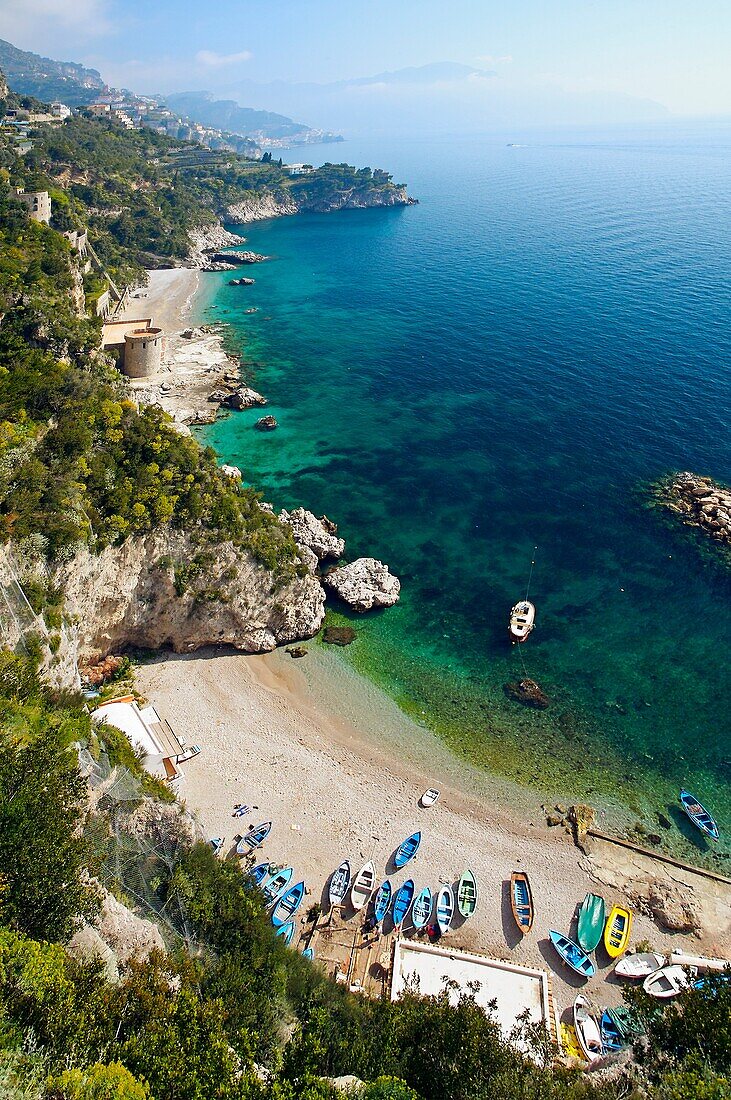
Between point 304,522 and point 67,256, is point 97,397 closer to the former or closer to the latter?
point 304,522

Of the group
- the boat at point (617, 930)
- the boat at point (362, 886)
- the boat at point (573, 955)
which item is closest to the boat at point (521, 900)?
the boat at point (573, 955)

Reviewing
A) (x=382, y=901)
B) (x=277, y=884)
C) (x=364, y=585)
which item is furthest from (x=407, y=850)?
(x=364, y=585)

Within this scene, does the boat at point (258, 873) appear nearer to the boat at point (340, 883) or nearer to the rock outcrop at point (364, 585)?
the boat at point (340, 883)

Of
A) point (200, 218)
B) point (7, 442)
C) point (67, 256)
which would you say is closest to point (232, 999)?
point (7, 442)

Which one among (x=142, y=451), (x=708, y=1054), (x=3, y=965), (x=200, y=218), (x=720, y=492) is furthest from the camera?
(x=200, y=218)

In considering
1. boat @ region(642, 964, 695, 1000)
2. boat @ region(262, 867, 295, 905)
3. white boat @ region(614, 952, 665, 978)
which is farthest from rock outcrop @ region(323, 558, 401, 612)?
boat @ region(642, 964, 695, 1000)

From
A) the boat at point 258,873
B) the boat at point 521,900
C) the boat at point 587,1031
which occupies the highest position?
the boat at point 258,873
